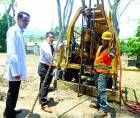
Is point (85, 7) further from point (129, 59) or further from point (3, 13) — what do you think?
point (3, 13)

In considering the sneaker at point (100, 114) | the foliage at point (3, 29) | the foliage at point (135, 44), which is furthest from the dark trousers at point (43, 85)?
the foliage at point (3, 29)

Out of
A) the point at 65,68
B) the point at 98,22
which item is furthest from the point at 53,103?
the point at 98,22

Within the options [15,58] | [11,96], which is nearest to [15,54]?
[15,58]

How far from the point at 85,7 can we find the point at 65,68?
6.39 ft

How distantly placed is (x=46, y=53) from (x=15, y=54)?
1.59 m

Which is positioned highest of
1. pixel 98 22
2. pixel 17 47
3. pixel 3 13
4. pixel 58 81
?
pixel 3 13

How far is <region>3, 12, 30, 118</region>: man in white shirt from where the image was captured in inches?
224

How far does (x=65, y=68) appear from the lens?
961 centimetres

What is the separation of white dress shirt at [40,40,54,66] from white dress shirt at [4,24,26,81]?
1.29 metres

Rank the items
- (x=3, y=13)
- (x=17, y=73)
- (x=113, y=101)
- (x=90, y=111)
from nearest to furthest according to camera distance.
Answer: (x=17, y=73) < (x=90, y=111) < (x=113, y=101) < (x=3, y=13)

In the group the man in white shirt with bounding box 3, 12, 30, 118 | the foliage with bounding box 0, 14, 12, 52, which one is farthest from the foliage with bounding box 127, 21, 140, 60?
the foliage with bounding box 0, 14, 12, 52

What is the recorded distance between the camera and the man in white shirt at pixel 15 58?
569 cm

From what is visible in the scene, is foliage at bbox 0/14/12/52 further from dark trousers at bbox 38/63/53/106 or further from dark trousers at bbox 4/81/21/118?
dark trousers at bbox 4/81/21/118

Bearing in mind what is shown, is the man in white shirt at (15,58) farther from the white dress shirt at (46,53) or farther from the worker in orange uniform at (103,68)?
the worker in orange uniform at (103,68)
